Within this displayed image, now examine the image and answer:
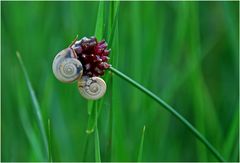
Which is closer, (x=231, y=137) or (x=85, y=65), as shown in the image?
(x=85, y=65)

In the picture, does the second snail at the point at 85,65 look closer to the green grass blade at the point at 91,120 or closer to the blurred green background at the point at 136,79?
the green grass blade at the point at 91,120

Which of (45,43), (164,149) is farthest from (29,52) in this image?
(164,149)

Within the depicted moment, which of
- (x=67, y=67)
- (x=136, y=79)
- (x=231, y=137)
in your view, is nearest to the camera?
(x=67, y=67)

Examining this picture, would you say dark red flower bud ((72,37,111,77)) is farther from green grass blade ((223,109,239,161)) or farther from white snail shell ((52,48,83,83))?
green grass blade ((223,109,239,161))

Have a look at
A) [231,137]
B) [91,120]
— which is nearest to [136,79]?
[231,137]

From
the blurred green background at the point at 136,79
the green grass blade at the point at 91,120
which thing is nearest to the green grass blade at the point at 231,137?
the blurred green background at the point at 136,79

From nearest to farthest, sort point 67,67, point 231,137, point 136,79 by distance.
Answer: point 67,67, point 231,137, point 136,79

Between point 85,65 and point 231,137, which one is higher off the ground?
point 85,65

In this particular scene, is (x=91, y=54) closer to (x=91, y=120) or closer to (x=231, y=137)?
(x=91, y=120)

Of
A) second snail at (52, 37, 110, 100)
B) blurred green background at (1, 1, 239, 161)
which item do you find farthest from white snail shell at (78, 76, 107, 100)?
blurred green background at (1, 1, 239, 161)
